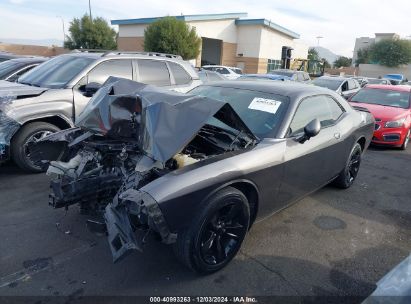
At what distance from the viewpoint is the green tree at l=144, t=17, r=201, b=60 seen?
28000 millimetres

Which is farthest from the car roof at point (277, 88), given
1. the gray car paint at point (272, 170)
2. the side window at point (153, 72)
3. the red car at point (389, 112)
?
the red car at point (389, 112)

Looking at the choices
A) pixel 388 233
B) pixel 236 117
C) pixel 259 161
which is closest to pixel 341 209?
pixel 388 233

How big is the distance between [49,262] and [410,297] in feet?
9.44

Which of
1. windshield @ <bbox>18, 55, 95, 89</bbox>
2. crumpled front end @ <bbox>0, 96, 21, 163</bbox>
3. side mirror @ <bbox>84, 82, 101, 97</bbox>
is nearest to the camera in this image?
crumpled front end @ <bbox>0, 96, 21, 163</bbox>

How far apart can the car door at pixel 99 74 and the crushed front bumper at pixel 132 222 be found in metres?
3.19

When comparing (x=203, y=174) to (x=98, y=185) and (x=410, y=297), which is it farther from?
(x=410, y=297)

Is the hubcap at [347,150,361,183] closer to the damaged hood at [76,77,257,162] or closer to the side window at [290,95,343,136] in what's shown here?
the side window at [290,95,343,136]

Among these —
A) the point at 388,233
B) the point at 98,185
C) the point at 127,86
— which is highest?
the point at 127,86

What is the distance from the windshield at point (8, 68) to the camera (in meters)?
7.87

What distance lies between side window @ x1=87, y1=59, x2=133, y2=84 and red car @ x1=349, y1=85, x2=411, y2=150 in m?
5.95

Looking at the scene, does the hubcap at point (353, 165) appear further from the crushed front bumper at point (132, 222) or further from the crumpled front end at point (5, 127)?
the crumpled front end at point (5, 127)

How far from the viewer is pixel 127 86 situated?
399 centimetres

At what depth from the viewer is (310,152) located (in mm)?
3900

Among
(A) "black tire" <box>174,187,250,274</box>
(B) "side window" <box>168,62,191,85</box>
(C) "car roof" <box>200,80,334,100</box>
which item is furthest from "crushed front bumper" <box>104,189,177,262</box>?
(B) "side window" <box>168,62,191,85</box>
